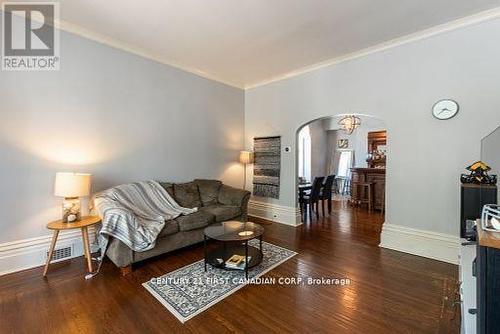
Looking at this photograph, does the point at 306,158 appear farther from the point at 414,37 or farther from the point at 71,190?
the point at 71,190

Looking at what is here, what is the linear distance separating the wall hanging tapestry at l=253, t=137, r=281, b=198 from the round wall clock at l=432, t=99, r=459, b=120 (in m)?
2.56

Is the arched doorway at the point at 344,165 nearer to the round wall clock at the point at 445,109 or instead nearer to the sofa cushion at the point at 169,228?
the round wall clock at the point at 445,109

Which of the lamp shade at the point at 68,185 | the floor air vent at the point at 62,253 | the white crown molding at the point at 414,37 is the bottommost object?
the floor air vent at the point at 62,253

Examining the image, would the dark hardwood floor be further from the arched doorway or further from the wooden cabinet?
the wooden cabinet

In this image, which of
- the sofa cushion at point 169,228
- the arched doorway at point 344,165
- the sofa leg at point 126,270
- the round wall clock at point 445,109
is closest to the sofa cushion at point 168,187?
the sofa cushion at point 169,228

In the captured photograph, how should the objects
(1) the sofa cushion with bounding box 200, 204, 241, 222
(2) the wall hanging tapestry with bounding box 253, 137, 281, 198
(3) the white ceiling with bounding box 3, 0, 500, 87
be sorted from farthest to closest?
(2) the wall hanging tapestry with bounding box 253, 137, 281, 198, (1) the sofa cushion with bounding box 200, 204, 241, 222, (3) the white ceiling with bounding box 3, 0, 500, 87

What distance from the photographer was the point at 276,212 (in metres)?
4.89

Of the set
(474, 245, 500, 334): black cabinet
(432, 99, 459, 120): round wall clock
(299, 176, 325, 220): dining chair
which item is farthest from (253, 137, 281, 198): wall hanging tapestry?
(474, 245, 500, 334): black cabinet

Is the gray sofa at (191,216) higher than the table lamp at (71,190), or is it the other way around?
the table lamp at (71,190)

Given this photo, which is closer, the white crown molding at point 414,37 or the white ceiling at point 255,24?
the white ceiling at point 255,24

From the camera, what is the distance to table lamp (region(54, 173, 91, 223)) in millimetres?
2598

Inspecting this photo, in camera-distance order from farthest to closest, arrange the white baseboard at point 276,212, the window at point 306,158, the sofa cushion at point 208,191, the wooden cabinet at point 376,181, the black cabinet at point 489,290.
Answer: the window at point 306,158 → the wooden cabinet at point 376,181 → the white baseboard at point 276,212 → the sofa cushion at point 208,191 → the black cabinet at point 489,290

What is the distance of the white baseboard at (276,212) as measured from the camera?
462 cm

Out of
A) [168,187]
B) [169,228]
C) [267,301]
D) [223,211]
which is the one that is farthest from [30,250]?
[267,301]
